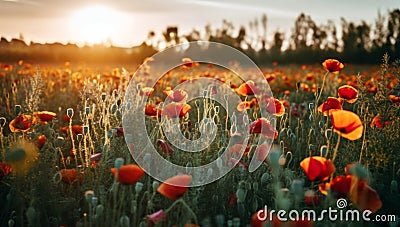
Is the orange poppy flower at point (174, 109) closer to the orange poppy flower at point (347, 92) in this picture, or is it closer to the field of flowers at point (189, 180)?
the field of flowers at point (189, 180)

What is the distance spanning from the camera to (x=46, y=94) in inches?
203

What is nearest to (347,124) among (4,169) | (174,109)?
(174,109)

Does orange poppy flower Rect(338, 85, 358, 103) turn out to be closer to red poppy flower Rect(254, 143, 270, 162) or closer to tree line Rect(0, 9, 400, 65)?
red poppy flower Rect(254, 143, 270, 162)

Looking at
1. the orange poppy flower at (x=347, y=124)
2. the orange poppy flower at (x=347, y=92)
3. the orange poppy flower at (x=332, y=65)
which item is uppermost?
the orange poppy flower at (x=332, y=65)

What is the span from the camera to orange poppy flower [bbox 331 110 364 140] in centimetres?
199

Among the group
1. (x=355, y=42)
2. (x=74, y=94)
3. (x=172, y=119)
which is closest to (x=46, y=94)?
(x=74, y=94)

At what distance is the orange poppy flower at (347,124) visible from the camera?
6.52 feet

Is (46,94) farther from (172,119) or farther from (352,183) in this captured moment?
(352,183)


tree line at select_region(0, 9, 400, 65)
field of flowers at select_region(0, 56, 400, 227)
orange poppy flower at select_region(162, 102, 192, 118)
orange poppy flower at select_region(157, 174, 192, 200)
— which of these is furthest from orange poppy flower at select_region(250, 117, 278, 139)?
tree line at select_region(0, 9, 400, 65)

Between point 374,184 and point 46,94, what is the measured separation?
367 centimetres

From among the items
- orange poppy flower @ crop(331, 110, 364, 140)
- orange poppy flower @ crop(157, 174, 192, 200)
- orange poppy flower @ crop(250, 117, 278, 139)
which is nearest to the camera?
orange poppy flower @ crop(157, 174, 192, 200)

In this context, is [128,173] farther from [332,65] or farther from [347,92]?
[332,65]

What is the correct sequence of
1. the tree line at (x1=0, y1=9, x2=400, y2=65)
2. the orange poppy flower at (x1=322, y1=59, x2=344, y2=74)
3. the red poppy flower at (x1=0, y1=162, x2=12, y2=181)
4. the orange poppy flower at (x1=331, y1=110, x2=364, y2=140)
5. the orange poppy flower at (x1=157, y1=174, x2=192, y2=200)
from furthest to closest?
the tree line at (x1=0, y1=9, x2=400, y2=65) < the orange poppy flower at (x1=322, y1=59, x2=344, y2=74) < the red poppy flower at (x1=0, y1=162, x2=12, y2=181) < the orange poppy flower at (x1=331, y1=110, x2=364, y2=140) < the orange poppy flower at (x1=157, y1=174, x2=192, y2=200)

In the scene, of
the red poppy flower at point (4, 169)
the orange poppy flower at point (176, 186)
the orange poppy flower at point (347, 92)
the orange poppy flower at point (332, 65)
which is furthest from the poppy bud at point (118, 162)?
the orange poppy flower at point (332, 65)
